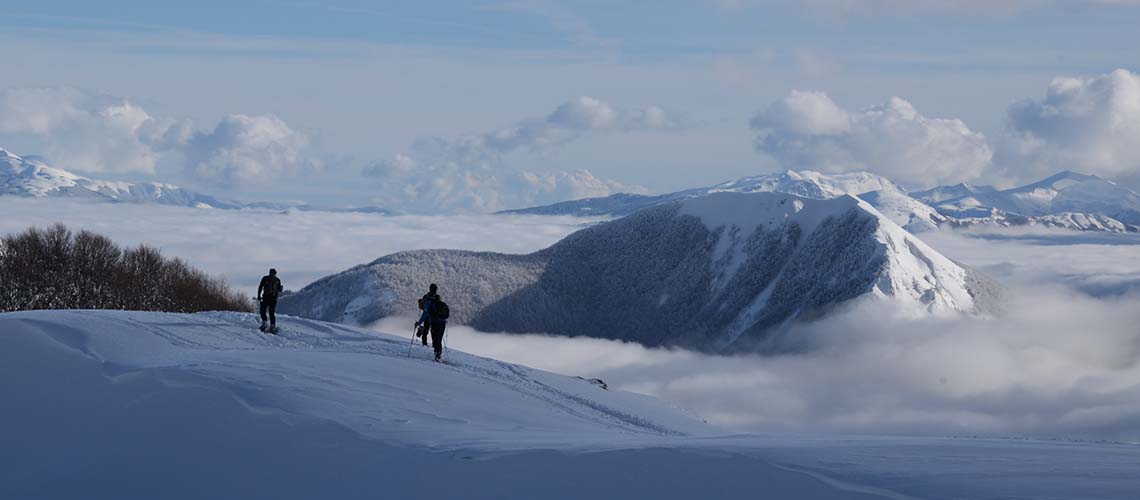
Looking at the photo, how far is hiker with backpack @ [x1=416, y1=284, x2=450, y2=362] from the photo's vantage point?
104 ft

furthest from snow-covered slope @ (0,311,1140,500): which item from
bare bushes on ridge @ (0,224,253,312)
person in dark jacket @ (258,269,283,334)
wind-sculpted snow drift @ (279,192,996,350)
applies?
wind-sculpted snow drift @ (279,192,996,350)

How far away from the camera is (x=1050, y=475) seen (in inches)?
587

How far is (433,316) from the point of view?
32.2m

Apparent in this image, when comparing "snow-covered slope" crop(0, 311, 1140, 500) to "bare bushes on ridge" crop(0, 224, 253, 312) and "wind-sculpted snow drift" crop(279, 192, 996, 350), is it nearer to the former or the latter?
"bare bushes on ridge" crop(0, 224, 253, 312)

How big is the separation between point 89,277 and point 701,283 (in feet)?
A: 418

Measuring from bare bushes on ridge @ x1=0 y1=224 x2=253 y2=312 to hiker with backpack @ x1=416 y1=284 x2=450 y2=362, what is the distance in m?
46.8

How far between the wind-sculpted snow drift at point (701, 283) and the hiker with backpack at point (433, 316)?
140656 millimetres

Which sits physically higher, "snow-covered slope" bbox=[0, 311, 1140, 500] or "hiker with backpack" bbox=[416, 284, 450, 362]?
"hiker with backpack" bbox=[416, 284, 450, 362]

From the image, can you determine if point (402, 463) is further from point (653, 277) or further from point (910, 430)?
point (653, 277)

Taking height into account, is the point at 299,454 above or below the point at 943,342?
below

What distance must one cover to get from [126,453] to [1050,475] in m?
13.5

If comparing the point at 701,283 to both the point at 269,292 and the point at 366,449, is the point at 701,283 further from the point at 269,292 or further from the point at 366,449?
the point at 366,449

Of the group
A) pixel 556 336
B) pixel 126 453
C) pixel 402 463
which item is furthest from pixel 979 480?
pixel 556 336

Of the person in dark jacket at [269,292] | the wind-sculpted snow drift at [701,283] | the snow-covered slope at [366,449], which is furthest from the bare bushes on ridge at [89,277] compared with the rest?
the wind-sculpted snow drift at [701,283]
